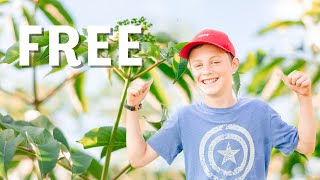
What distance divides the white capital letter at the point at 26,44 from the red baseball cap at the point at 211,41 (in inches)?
16.3

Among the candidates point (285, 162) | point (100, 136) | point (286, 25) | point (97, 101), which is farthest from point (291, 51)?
point (97, 101)

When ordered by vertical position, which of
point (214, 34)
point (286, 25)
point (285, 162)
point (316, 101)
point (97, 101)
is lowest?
point (97, 101)

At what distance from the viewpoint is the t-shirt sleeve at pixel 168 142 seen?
56.9 inches

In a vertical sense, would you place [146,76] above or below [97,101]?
above

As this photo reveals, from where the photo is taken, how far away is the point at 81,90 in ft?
7.73

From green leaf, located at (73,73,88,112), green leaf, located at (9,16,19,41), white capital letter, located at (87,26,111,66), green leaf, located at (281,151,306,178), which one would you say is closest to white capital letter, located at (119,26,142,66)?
white capital letter, located at (87,26,111,66)

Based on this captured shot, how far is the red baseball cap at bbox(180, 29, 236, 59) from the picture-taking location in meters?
1.42

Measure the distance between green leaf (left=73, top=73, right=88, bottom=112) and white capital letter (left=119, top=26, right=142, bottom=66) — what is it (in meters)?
0.72

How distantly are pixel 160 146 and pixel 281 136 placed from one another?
24 cm

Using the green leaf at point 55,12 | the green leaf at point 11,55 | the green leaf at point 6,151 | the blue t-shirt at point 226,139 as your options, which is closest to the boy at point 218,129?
the blue t-shirt at point 226,139

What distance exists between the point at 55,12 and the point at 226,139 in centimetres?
104

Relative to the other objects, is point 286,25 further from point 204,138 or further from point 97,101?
point 97,101

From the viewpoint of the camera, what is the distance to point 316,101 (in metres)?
2.55

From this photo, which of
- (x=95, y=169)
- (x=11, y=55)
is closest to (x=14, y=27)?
(x=95, y=169)
